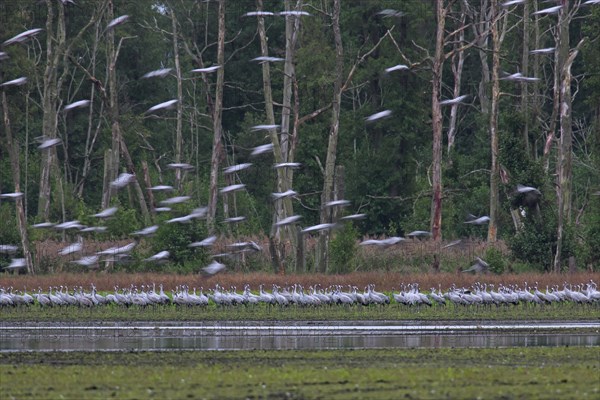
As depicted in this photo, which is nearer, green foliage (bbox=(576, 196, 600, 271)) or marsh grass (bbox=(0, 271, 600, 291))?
marsh grass (bbox=(0, 271, 600, 291))

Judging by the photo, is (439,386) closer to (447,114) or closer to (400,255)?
(400,255)

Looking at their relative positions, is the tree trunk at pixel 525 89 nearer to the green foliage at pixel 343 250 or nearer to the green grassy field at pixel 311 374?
the green foliage at pixel 343 250

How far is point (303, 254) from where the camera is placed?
54.8 m

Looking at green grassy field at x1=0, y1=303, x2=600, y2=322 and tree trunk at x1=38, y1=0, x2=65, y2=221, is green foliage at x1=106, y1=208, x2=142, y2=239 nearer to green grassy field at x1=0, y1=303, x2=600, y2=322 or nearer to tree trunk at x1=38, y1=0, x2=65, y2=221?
tree trunk at x1=38, y1=0, x2=65, y2=221

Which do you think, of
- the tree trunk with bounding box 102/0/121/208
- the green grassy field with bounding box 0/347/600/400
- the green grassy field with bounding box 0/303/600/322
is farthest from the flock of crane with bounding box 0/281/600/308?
the tree trunk with bounding box 102/0/121/208

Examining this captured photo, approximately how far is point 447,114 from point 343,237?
Answer: 1196 inches

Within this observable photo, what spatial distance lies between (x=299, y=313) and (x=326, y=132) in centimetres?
3264

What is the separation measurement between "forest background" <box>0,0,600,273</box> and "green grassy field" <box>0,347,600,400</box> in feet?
44.2

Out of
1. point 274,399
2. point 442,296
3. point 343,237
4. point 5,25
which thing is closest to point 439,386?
point 274,399

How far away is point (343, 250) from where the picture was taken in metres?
53.1

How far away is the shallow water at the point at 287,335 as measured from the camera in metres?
29.5

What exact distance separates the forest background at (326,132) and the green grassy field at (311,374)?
13.5m

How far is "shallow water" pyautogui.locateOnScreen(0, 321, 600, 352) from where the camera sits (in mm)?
29484

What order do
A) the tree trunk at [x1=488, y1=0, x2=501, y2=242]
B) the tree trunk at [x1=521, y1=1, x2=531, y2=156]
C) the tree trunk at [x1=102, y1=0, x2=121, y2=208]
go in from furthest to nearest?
the tree trunk at [x1=102, y1=0, x2=121, y2=208]
the tree trunk at [x1=488, y1=0, x2=501, y2=242]
the tree trunk at [x1=521, y1=1, x2=531, y2=156]
